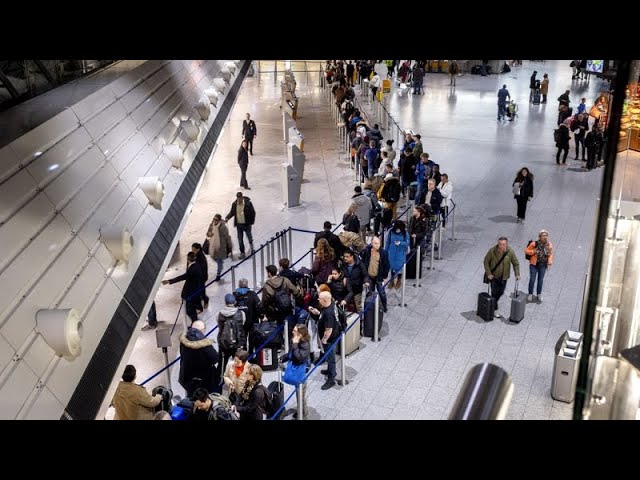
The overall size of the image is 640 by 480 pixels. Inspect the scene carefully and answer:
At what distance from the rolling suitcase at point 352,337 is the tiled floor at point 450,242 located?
15 centimetres

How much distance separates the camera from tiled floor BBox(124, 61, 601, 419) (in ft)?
33.5

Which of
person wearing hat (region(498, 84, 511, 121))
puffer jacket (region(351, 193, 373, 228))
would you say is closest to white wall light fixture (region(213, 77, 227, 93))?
puffer jacket (region(351, 193, 373, 228))

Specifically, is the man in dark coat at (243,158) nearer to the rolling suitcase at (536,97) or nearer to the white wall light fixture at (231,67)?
the white wall light fixture at (231,67)

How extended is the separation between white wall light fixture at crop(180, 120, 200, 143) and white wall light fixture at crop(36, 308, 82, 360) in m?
8.25

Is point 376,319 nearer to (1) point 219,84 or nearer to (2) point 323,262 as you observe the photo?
(2) point 323,262

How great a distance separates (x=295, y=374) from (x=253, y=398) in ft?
3.13

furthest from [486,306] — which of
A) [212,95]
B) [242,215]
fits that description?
[212,95]

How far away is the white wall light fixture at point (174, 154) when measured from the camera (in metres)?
11.5

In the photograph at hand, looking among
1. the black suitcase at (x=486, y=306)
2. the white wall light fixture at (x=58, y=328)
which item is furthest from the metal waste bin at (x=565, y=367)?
the white wall light fixture at (x=58, y=328)

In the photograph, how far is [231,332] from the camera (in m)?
10.1

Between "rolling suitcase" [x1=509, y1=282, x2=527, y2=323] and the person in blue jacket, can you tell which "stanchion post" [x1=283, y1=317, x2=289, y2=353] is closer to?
the person in blue jacket

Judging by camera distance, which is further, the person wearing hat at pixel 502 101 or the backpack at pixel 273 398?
the person wearing hat at pixel 502 101
